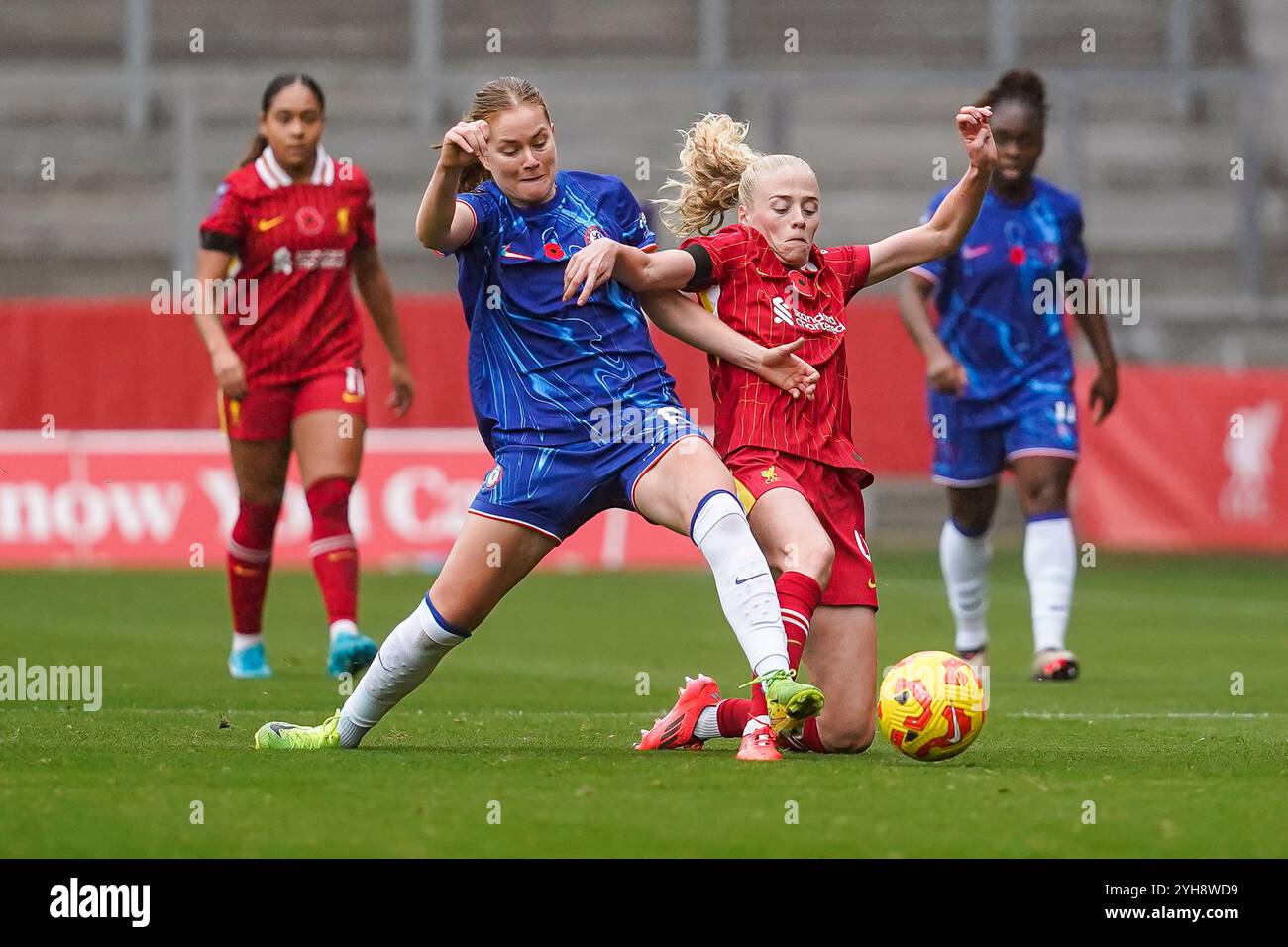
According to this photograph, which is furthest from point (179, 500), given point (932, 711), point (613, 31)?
point (932, 711)

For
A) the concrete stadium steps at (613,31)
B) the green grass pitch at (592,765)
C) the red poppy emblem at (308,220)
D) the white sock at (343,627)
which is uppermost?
the concrete stadium steps at (613,31)

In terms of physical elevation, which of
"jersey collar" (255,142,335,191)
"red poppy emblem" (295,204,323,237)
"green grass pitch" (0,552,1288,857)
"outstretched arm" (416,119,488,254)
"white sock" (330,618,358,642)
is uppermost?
"jersey collar" (255,142,335,191)

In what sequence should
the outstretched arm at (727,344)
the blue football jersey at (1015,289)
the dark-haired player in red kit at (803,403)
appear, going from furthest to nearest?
the blue football jersey at (1015,289) < the dark-haired player in red kit at (803,403) < the outstretched arm at (727,344)

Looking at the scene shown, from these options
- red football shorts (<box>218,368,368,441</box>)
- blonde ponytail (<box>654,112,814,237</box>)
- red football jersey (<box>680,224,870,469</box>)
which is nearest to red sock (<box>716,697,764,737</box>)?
red football jersey (<box>680,224,870,469</box>)

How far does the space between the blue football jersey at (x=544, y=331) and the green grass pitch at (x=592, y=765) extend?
3.11 ft

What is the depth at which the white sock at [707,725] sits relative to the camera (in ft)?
20.4

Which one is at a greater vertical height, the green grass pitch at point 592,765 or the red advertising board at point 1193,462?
the red advertising board at point 1193,462

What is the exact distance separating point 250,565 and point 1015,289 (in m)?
3.50

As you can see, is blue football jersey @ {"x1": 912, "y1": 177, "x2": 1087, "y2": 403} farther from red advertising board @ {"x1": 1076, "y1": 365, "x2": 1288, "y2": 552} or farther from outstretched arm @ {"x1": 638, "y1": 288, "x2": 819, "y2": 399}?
red advertising board @ {"x1": 1076, "y1": 365, "x2": 1288, "y2": 552}

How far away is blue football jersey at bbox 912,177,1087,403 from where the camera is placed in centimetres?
939

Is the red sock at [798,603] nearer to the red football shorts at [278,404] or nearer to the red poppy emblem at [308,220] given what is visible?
the red football shorts at [278,404]

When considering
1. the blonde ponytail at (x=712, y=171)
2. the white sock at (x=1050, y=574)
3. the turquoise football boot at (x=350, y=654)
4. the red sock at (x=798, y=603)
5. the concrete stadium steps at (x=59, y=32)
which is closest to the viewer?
the red sock at (x=798, y=603)

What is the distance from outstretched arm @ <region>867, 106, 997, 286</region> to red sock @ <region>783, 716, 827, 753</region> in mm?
1333

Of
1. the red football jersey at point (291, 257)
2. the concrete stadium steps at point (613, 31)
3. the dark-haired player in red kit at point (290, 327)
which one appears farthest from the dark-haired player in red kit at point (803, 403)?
the concrete stadium steps at point (613, 31)
